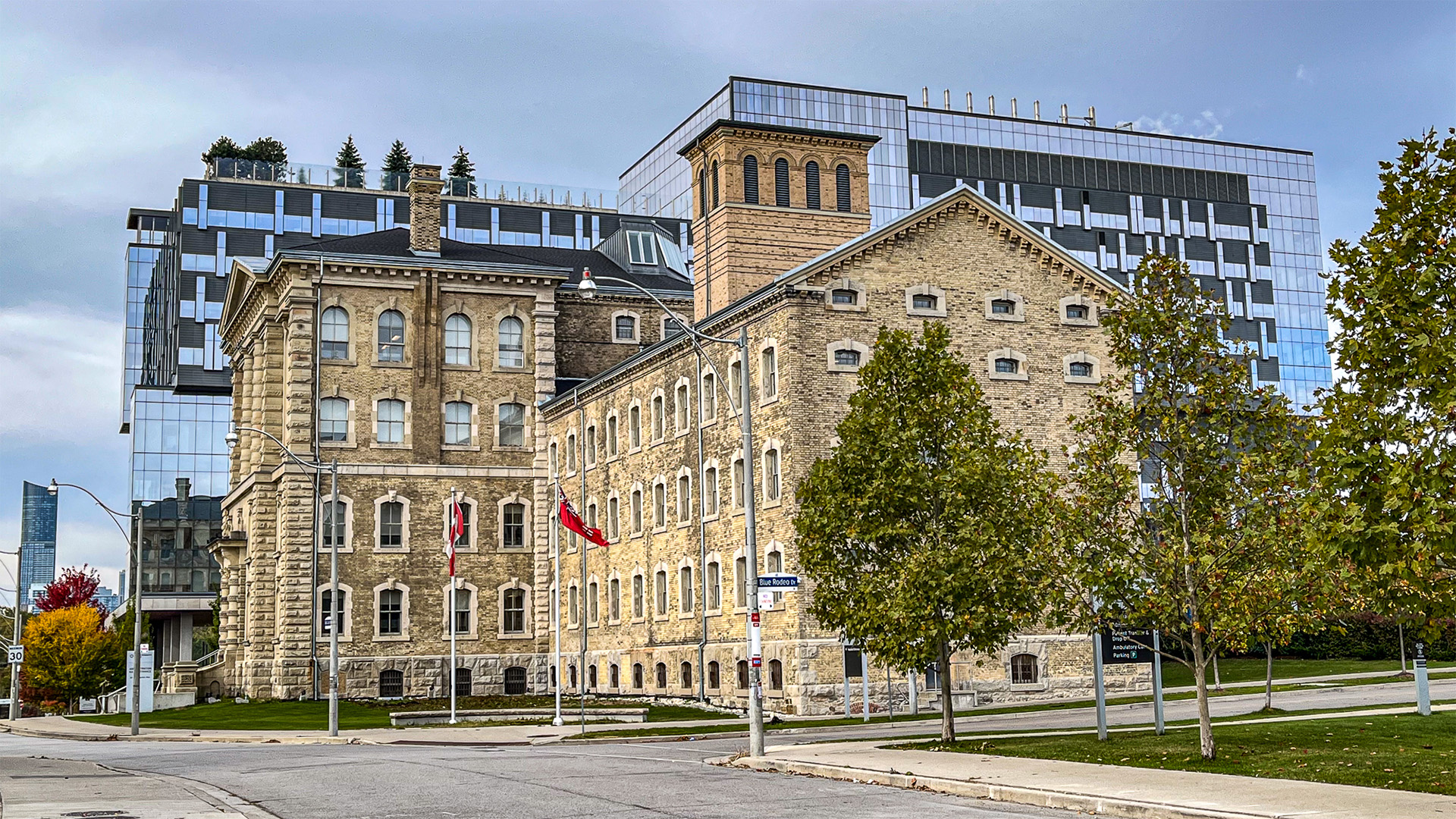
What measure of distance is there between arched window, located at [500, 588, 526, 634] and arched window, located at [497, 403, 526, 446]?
21.4 ft

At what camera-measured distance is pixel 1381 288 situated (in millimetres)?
16391

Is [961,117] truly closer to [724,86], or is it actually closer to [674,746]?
[724,86]

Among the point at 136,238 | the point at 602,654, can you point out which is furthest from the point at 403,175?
the point at 602,654

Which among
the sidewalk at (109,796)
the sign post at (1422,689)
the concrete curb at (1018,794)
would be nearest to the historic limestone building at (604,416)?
the sign post at (1422,689)

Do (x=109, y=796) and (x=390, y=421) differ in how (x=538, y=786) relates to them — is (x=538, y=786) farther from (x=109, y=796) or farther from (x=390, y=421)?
(x=390, y=421)

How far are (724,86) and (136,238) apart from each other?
6091 cm

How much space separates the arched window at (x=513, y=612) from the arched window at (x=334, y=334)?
41.0 ft

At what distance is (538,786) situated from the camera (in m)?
21.1

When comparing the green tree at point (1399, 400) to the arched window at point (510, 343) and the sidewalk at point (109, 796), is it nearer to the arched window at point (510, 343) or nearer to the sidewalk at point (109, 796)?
the sidewalk at point (109, 796)

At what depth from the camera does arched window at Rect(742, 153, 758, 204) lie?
5631 cm

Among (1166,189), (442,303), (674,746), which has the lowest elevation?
(674,746)

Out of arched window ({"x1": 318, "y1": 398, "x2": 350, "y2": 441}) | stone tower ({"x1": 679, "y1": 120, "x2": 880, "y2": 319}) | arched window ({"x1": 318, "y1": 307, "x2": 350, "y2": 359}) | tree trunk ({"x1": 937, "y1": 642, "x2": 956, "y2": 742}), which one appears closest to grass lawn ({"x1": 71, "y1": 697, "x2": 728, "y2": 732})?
arched window ({"x1": 318, "y1": 398, "x2": 350, "y2": 441})

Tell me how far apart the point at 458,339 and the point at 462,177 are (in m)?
64.2

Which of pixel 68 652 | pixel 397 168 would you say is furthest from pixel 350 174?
pixel 68 652
